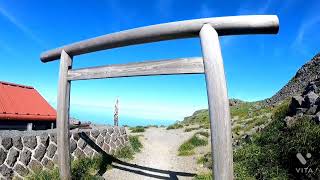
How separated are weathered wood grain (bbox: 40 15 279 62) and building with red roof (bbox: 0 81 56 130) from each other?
11.1 m

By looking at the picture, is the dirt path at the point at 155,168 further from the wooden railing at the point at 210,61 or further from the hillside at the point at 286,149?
the wooden railing at the point at 210,61

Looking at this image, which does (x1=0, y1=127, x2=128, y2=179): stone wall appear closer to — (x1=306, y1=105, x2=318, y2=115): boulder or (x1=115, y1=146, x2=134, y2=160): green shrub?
(x1=115, y1=146, x2=134, y2=160): green shrub

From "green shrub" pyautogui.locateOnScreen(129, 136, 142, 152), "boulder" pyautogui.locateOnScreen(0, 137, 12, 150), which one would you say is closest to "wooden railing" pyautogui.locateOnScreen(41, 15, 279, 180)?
"boulder" pyautogui.locateOnScreen(0, 137, 12, 150)

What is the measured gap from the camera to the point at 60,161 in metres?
6.90

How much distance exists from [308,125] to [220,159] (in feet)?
17.4

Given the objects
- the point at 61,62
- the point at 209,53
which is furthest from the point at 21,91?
the point at 209,53

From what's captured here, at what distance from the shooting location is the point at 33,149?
8562 millimetres

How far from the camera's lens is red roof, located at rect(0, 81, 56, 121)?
52.0 feet

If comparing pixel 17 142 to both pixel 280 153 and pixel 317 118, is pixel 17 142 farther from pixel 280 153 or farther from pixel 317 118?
pixel 317 118

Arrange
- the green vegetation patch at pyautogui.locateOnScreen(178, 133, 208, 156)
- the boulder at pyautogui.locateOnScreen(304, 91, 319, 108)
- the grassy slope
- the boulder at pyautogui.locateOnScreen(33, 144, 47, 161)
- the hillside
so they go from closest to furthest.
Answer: the hillside < the grassy slope < the boulder at pyautogui.locateOnScreen(33, 144, 47, 161) < the boulder at pyautogui.locateOnScreen(304, 91, 319, 108) < the green vegetation patch at pyautogui.locateOnScreen(178, 133, 208, 156)

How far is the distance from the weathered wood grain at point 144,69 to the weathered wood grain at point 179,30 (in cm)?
43

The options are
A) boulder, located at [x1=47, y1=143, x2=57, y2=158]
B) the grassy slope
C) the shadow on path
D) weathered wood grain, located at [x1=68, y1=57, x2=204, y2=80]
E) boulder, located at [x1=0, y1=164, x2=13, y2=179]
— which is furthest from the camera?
the shadow on path

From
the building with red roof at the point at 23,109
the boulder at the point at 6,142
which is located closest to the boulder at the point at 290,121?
the boulder at the point at 6,142

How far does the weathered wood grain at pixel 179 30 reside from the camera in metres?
4.41
